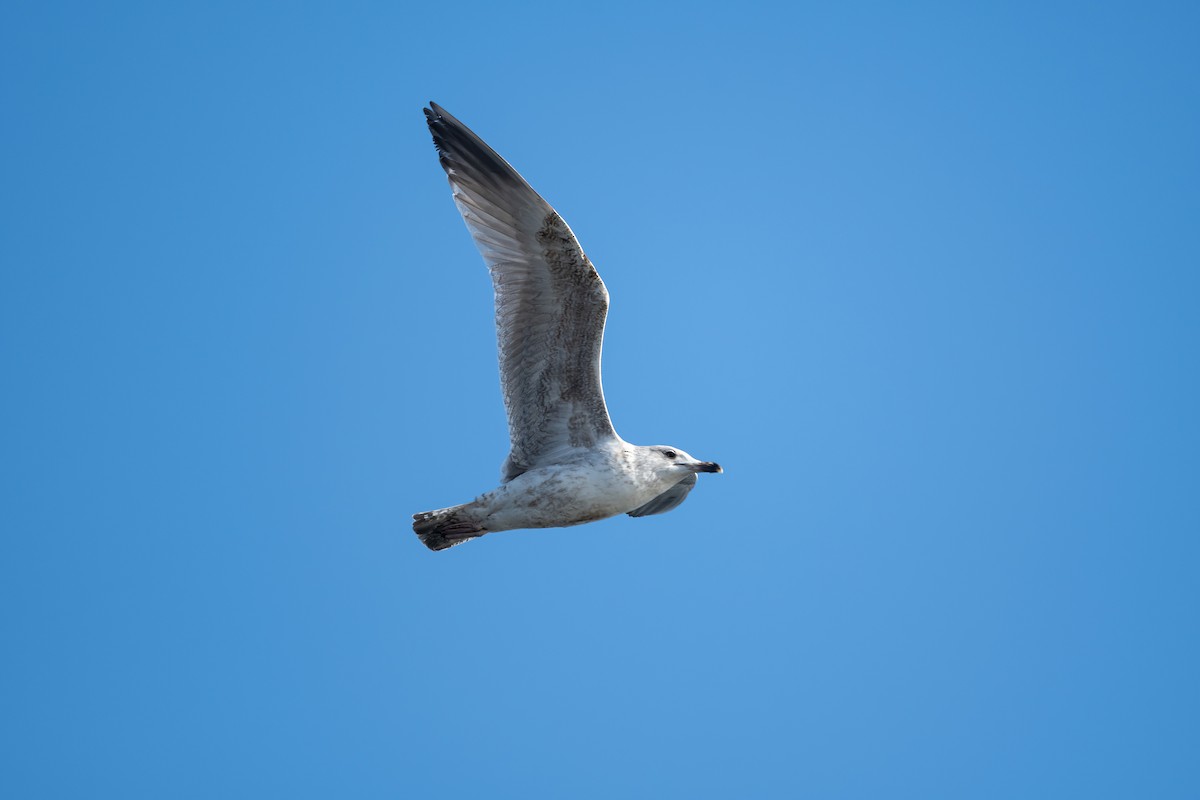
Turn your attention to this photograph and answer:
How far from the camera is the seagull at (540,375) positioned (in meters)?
12.8

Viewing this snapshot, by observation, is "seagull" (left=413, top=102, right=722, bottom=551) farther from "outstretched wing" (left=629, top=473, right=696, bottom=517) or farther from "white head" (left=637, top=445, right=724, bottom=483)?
"outstretched wing" (left=629, top=473, right=696, bottom=517)

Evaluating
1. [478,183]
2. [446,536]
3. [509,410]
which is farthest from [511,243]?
[446,536]

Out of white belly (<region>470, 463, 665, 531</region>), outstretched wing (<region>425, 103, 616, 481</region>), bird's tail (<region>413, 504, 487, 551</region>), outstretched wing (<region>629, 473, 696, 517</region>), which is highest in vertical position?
outstretched wing (<region>425, 103, 616, 481</region>)

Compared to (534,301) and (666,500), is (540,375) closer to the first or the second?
(534,301)

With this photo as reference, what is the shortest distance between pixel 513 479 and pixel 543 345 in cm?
138

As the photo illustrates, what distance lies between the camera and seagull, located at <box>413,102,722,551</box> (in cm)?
Result: 1283

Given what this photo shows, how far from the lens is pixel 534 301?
12898 mm

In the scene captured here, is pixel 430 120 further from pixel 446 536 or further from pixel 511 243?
pixel 446 536

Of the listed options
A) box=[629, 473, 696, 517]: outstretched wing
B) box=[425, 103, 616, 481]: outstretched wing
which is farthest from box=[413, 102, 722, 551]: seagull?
box=[629, 473, 696, 517]: outstretched wing

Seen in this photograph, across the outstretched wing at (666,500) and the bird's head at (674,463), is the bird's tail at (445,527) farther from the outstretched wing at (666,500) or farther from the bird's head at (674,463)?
the outstretched wing at (666,500)

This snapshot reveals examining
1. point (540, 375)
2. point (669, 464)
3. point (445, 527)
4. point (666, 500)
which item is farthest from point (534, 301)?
point (666, 500)

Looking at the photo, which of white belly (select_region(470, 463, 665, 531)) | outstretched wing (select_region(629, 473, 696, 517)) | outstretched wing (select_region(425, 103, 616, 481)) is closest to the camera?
outstretched wing (select_region(425, 103, 616, 481))

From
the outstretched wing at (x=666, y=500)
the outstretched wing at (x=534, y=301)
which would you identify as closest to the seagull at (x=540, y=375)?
the outstretched wing at (x=534, y=301)

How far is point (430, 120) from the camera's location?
13.2 m
